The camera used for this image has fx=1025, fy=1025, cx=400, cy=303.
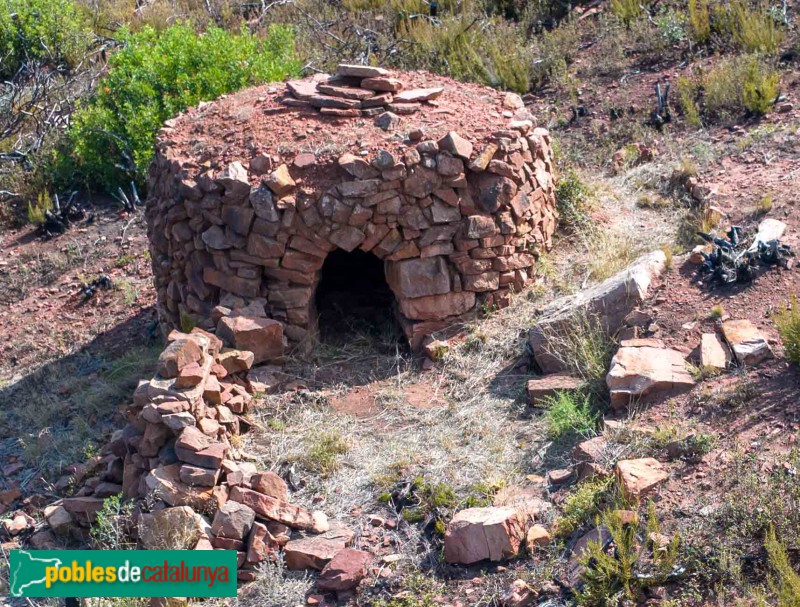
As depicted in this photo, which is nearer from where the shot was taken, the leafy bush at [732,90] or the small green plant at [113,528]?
the small green plant at [113,528]

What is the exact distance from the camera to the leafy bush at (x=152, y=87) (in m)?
8.98

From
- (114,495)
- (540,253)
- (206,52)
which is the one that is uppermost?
(206,52)

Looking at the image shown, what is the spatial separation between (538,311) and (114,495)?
270 cm

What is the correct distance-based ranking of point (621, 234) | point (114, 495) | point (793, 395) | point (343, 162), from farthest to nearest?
point (621, 234) < point (343, 162) < point (114, 495) < point (793, 395)

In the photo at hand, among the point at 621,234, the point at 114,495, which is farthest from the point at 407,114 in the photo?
the point at 114,495

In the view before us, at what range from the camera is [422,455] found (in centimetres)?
526

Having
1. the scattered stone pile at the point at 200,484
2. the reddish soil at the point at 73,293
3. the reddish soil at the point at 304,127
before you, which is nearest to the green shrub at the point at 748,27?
the reddish soil at the point at 304,127

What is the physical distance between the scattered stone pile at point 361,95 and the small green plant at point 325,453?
6.69ft

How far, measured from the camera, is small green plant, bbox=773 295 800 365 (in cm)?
495

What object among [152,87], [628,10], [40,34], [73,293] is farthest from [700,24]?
[40,34]

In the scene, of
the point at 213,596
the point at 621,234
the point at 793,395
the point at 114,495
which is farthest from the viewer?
the point at 621,234

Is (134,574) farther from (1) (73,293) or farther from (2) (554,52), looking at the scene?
(2) (554,52)

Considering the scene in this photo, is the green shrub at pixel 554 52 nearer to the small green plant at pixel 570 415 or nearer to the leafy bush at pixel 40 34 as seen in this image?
the leafy bush at pixel 40 34

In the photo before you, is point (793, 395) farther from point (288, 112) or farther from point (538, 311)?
point (288, 112)
